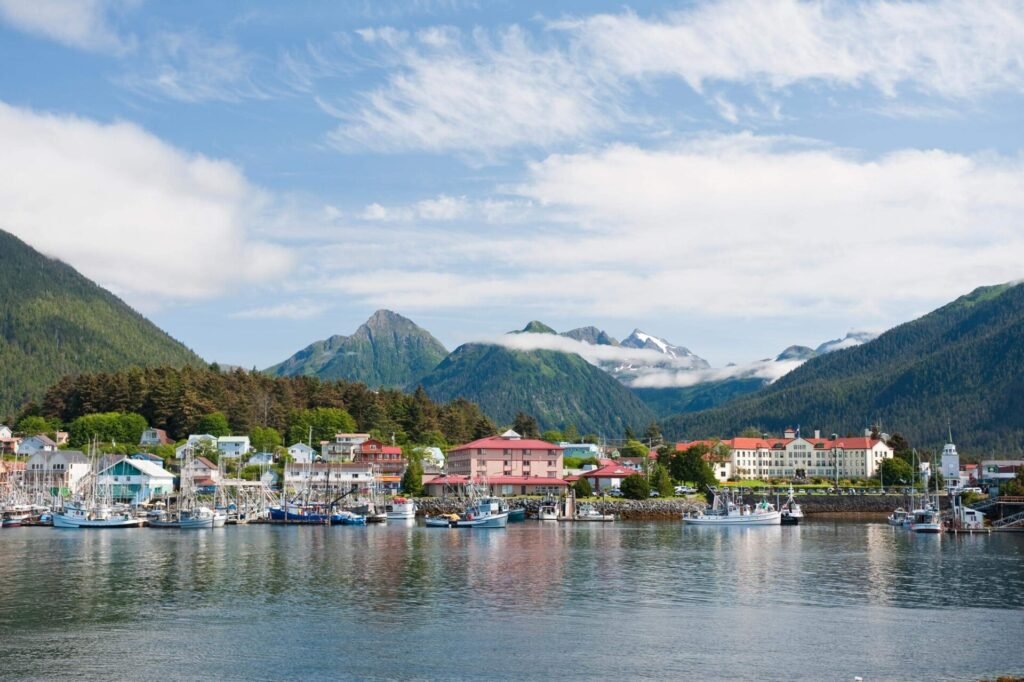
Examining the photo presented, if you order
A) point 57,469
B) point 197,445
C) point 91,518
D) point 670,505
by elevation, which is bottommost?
point 670,505

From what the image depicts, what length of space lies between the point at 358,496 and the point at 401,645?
315 ft

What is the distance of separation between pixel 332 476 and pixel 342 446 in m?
12.5

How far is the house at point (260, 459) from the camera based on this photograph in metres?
146

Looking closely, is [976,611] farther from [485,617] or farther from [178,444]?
[178,444]

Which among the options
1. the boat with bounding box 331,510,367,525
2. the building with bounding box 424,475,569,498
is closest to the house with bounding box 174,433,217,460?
the building with bounding box 424,475,569,498

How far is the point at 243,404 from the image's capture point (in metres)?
164

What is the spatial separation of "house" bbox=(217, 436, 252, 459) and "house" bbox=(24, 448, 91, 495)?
18.0 meters

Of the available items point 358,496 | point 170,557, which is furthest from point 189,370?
point 170,557

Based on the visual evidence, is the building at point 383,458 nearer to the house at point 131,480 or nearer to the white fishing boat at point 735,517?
the house at point 131,480

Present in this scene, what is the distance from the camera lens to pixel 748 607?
4803 cm

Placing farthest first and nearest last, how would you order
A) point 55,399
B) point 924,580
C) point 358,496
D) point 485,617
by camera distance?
point 55,399
point 358,496
point 924,580
point 485,617

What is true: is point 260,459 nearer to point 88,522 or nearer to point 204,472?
point 204,472

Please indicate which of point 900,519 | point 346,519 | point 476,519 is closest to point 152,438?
point 346,519

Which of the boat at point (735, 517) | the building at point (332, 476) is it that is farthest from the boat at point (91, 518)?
the boat at point (735, 517)
